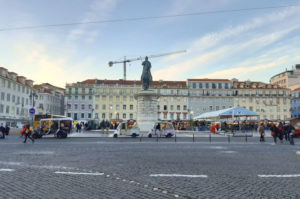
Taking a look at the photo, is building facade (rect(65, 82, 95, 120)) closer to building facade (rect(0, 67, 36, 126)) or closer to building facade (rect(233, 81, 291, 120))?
building facade (rect(0, 67, 36, 126))

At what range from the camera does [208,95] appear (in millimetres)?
90938

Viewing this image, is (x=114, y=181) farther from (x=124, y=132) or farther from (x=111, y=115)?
(x=111, y=115)

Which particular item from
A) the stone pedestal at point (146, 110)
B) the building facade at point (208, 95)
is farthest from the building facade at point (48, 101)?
the stone pedestal at point (146, 110)

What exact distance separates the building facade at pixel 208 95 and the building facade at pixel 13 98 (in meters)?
50.8

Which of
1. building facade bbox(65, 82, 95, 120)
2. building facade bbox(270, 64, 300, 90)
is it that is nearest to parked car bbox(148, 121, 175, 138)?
building facade bbox(65, 82, 95, 120)

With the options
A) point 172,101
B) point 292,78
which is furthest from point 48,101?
point 292,78

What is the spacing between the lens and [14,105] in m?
58.2

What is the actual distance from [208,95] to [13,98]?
196 feet

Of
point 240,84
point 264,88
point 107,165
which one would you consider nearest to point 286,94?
point 264,88

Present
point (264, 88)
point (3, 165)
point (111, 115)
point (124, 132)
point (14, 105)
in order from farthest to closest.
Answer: point (264, 88)
point (111, 115)
point (14, 105)
point (124, 132)
point (3, 165)

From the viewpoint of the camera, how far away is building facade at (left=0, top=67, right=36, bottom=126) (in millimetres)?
53031

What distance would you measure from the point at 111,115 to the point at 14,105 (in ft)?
107

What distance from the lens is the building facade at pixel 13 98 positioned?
5303 cm

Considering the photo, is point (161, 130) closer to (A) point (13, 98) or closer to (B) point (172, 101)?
(A) point (13, 98)
